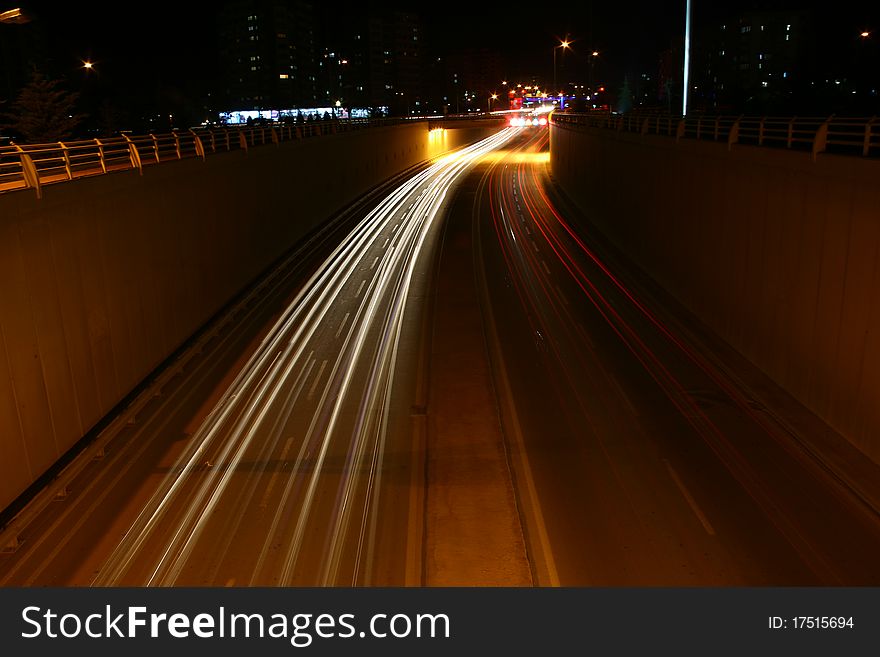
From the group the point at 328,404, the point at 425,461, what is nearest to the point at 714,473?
the point at 425,461

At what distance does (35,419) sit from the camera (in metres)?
13.7

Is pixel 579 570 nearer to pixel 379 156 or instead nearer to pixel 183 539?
pixel 183 539

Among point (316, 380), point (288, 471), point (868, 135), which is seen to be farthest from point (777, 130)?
point (288, 471)

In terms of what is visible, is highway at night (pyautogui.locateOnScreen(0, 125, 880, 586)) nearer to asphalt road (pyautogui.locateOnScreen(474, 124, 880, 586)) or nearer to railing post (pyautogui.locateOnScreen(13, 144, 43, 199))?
asphalt road (pyautogui.locateOnScreen(474, 124, 880, 586))

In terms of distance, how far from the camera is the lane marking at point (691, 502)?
40.1ft

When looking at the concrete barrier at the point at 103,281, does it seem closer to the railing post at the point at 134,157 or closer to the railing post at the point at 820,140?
the railing post at the point at 134,157

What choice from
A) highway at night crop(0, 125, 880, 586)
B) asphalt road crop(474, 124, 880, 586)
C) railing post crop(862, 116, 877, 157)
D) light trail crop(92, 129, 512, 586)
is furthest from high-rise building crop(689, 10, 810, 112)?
railing post crop(862, 116, 877, 157)

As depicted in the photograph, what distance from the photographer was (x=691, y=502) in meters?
13.1

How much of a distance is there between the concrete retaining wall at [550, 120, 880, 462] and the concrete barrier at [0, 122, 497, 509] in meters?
14.8

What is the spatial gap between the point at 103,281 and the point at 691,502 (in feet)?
41.9

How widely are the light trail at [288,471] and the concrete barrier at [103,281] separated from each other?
229 centimetres

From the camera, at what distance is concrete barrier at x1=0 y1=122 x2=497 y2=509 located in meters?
13.4

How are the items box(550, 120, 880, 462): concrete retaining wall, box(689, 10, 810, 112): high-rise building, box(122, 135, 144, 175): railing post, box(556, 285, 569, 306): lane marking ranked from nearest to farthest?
box(550, 120, 880, 462): concrete retaining wall
box(122, 135, 144, 175): railing post
box(556, 285, 569, 306): lane marking
box(689, 10, 810, 112): high-rise building

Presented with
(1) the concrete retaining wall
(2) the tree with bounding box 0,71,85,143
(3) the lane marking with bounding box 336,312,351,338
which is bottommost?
(3) the lane marking with bounding box 336,312,351,338
